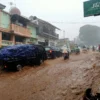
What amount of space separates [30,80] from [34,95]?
270cm

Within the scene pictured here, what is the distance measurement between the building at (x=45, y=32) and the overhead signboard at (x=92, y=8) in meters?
23.0

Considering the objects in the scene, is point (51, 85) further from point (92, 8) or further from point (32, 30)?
point (32, 30)

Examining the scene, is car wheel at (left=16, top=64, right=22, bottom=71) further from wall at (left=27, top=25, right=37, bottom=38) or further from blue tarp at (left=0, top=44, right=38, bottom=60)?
wall at (left=27, top=25, right=37, bottom=38)

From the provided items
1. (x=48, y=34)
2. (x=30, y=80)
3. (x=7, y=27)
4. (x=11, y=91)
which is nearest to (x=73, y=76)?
(x=30, y=80)

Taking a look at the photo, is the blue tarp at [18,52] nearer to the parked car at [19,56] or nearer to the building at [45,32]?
the parked car at [19,56]

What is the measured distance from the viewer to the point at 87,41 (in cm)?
8669

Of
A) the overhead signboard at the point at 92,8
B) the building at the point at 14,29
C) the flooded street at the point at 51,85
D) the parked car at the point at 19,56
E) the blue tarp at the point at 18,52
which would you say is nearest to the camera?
the flooded street at the point at 51,85

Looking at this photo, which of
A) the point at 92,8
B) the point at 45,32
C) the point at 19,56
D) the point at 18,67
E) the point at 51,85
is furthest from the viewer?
the point at 45,32

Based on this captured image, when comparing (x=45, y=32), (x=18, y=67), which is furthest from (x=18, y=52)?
(x=45, y=32)

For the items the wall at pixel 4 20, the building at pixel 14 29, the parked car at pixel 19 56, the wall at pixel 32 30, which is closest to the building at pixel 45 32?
the wall at pixel 32 30

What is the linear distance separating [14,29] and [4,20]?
90.6 inches

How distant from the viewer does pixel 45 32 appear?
44656 mm

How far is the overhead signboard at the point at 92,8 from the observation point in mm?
16766

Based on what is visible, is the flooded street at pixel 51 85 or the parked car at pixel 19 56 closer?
the flooded street at pixel 51 85
